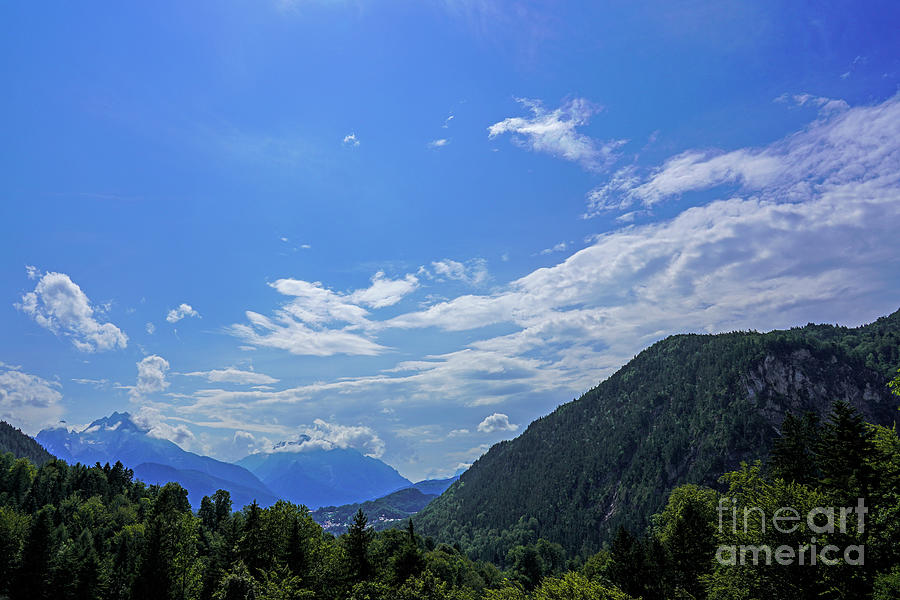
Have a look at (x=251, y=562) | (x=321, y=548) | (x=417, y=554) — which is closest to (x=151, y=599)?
(x=251, y=562)

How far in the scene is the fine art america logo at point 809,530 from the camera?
113 feet

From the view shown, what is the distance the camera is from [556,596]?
39938 mm

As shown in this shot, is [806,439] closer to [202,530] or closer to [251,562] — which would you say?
[251,562]

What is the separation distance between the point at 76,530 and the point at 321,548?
75786 mm

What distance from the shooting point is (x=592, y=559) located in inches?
5049

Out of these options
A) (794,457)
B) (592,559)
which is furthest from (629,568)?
(592,559)

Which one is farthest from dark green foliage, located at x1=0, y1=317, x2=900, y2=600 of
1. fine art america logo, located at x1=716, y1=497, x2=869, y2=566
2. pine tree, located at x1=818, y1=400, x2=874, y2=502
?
fine art america logo, located at x1=716, y1=497, x2=869, y2=566

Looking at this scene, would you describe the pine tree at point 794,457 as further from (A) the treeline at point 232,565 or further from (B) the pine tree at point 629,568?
(A) the treeline at point 232,565

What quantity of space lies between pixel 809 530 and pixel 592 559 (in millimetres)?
105659

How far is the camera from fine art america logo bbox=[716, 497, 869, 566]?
113ft

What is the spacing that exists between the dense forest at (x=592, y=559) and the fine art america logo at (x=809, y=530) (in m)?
0.12

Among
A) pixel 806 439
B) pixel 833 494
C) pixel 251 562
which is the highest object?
pixel 806 439

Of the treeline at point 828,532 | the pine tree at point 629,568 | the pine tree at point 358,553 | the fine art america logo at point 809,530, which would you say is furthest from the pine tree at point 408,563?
the fine art america logo at point 809,530

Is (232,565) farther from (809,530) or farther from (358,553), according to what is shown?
(809,530)
